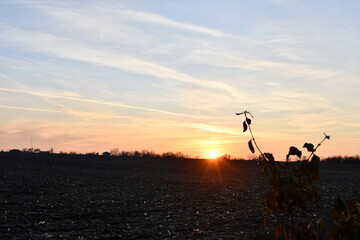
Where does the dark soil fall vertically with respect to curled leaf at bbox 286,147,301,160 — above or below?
below

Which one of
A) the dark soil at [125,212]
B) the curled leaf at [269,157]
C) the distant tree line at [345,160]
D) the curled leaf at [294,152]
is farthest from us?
the distant tree line at [345,160]

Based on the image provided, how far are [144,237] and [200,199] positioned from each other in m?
7.63

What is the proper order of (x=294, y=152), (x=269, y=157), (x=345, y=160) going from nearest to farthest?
(x=294, y=152) → (x=269, y=157) → (x=345, y=160)

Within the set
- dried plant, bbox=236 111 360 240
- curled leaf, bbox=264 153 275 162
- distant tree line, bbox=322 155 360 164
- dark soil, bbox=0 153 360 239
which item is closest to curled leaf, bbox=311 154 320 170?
dried plant, bbox=236 111 360 240

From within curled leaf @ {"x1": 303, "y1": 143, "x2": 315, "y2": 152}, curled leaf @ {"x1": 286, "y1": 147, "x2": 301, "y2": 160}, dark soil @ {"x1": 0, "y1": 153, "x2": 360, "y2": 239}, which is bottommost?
dark soil @ {"x1": 0, "y1": 153, "x2": 360, "y2": 239}

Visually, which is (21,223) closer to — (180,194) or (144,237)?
(144,237)

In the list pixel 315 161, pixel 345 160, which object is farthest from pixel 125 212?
pixel 345 160

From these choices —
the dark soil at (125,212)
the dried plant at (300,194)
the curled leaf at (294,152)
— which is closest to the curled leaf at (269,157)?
the dried plant at (300,194)

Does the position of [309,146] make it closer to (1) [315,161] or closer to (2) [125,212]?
(1) [315,161]

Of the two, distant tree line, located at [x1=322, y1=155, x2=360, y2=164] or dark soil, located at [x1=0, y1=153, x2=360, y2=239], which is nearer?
dark soil, located at [x1=0, y1=153, x2=360, y2=239]

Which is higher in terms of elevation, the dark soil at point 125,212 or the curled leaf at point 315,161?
the curled leaf at point 315,161

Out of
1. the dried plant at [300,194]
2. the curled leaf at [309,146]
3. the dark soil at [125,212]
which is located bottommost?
the dark soil at [125,212]

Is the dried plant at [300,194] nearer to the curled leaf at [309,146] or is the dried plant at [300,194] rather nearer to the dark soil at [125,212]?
the curled leaf at [309,146]

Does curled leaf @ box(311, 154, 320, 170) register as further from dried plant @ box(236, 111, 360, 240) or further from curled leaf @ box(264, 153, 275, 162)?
curled leaf @ box(264, 153, 275, 162)
